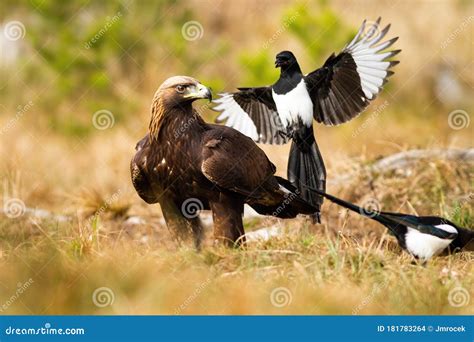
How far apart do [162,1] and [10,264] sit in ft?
26.6

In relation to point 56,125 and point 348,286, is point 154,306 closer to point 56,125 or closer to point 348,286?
point 348,286

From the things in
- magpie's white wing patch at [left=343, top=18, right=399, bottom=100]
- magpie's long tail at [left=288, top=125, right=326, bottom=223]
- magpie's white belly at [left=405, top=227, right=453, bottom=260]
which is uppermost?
magpie's white wing patch at [left=343, top=18, right=399, bottom=100]

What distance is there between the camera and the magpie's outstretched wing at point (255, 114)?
19.8ft

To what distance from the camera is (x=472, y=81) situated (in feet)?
40.3

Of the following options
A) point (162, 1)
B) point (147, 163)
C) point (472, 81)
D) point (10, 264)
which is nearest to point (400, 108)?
point (472, 81)

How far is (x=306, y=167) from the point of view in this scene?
579 centimetres

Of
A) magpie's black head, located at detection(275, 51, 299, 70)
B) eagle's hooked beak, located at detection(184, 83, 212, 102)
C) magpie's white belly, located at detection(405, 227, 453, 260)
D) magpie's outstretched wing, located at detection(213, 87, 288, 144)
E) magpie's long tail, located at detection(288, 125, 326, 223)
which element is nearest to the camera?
eagle's hooked beak, located at detection(184, 83, 212, 102)

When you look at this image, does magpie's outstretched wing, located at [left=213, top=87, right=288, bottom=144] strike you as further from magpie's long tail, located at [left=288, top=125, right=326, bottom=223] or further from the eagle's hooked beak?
the eagle's hooked beak

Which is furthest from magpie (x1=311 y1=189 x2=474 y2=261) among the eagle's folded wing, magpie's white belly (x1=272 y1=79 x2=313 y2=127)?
magpie's white belly (x1=272 y1=79 x2=313 y2=127)

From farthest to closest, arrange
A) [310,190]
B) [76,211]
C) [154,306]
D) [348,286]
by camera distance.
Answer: [76,211], [310,190], [348,286], [154,306]

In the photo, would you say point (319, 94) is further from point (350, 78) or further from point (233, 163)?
point (233, 163)

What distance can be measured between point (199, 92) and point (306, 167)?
1.19 m

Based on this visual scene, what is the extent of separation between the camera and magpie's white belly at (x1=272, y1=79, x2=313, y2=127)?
564cm

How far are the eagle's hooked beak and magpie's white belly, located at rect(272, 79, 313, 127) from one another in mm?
868
